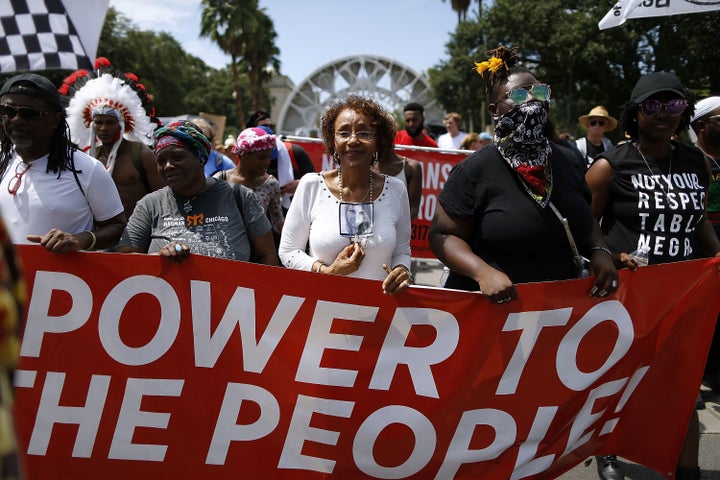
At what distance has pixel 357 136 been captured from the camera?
9.39 feet

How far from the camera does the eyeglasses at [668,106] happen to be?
3004 millimetres

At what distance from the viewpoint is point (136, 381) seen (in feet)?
8.18

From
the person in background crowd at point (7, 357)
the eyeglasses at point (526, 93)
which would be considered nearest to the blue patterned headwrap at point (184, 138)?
the eyeglasses at point (526, 93)

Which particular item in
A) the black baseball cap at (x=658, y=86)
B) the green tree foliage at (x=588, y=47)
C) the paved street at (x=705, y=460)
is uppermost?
the green tree foliage at (x=588, y=47)

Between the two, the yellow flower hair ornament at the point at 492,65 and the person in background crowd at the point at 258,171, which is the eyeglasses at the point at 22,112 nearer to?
the person in background crowd at the point at 258,171

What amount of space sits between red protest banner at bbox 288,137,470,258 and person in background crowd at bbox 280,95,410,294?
189 inches

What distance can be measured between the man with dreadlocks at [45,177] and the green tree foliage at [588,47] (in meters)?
25.0

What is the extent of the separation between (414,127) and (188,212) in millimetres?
5315

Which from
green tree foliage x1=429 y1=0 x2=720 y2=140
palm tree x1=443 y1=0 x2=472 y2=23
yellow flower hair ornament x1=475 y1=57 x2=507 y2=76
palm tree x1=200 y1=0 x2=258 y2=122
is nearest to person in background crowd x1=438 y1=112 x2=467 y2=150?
yellow flower hair ornament x1=475 y1=57 x2=507 y2=76

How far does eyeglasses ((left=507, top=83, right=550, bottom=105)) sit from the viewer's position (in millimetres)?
2537

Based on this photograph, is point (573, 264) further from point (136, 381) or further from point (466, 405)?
point (136, 381)

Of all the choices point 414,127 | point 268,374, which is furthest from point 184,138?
point 414,127

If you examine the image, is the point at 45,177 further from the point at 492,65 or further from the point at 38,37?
the point at 38,37

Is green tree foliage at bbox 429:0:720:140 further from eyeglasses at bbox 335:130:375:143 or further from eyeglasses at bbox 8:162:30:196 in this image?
eyeglasses at bbox 8:162:30:196
